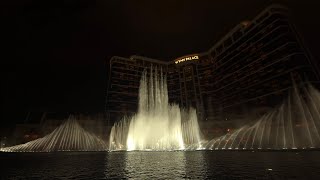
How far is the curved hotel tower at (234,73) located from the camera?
106287 mm

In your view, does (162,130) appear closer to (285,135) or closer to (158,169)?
(285,135)

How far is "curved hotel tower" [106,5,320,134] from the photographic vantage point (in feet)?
349

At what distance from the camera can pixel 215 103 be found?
479 ft

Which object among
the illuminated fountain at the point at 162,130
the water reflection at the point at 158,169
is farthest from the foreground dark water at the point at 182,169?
the illuminated fountain at the point at 162,130

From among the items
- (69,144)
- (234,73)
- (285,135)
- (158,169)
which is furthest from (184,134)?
(234,73)

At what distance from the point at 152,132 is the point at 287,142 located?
3561cm

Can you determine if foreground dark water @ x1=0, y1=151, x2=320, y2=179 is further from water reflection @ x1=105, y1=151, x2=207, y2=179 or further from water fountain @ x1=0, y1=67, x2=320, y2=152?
water fountain @ x1=0, y1=67, x2=320, y2=152

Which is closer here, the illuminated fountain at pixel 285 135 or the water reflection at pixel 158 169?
the water reflection at pixel 158 169

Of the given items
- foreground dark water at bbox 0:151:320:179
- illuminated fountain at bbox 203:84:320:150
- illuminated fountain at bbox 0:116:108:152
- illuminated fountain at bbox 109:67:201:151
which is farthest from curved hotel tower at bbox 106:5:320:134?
foreground dark water at bbox 0:151:320:179

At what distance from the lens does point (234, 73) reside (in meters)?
135

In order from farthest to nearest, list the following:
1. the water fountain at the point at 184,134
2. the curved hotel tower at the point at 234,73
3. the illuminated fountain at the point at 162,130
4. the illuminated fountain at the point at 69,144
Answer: the curved hotel tower at the point at 234,73
the illuminated fountain at the point at 69,144
the illuminated fountain at the point at 162,130
the water fountain at the point at 184,134

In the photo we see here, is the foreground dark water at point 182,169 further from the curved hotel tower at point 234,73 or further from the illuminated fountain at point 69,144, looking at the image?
the curved hotel tower at point 234,73

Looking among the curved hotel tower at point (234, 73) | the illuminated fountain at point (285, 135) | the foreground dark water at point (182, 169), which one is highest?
the curved hotel tower at point (234, 73)

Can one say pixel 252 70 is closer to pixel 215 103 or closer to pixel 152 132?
pixel 215 103
